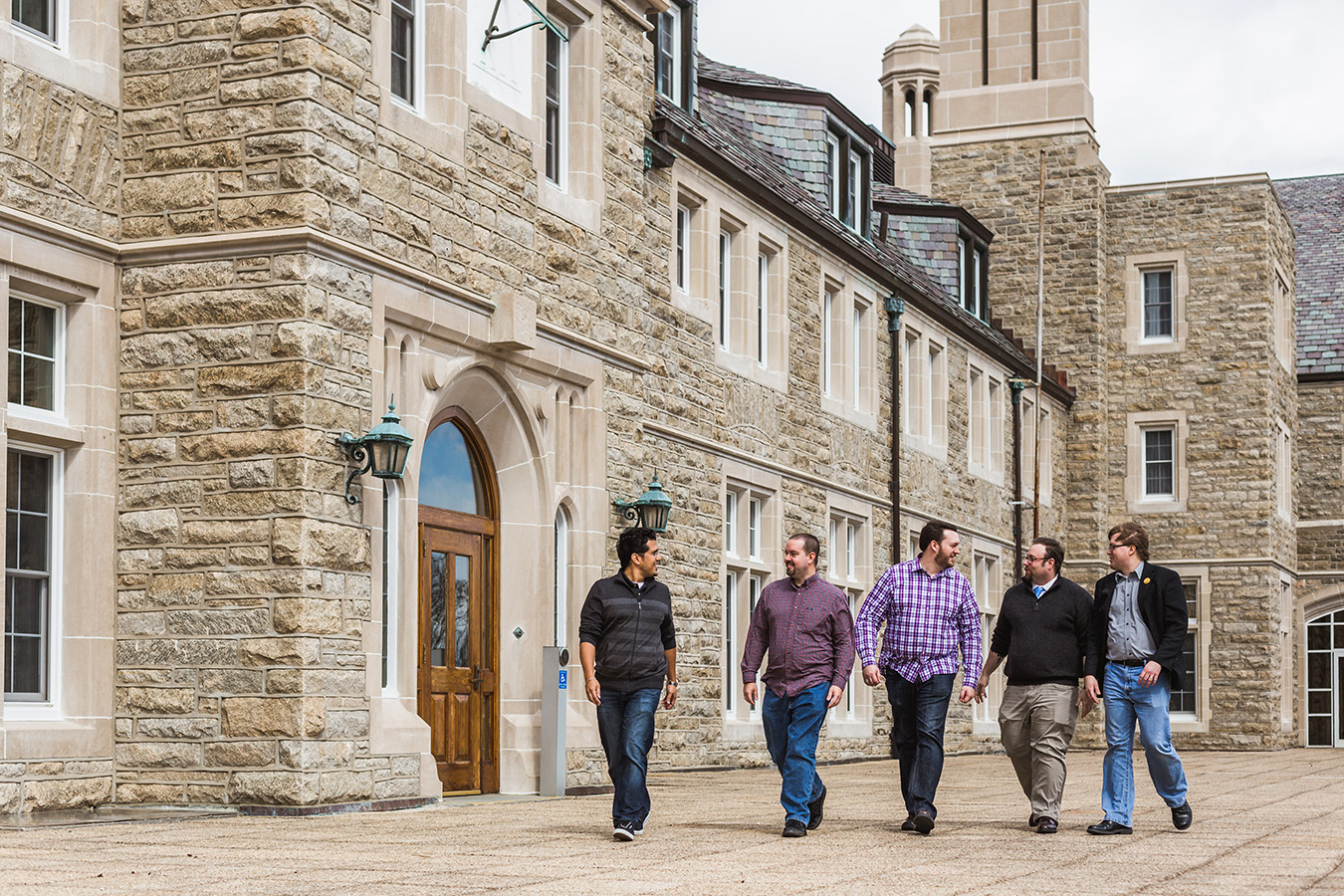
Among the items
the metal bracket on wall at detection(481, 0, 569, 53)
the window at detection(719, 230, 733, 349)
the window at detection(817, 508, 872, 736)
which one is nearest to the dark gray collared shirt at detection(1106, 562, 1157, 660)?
the metal bracket on wall at detection(481, 0, 569, 53)

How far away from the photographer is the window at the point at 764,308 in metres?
20.2

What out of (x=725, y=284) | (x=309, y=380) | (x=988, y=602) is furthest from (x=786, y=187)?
(x=309, y=380)

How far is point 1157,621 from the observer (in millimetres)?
10445

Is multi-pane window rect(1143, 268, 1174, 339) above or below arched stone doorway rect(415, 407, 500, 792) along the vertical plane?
above

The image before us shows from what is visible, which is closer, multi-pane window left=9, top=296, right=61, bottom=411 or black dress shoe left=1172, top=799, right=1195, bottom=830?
multi-pane window left=9, top=296, right=61, bottom=411

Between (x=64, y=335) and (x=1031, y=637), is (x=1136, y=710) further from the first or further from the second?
(x=64, y=335)

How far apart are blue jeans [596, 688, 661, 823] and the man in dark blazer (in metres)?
2.62

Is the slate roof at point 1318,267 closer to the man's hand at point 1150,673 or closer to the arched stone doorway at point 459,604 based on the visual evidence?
the arched stone doorway at point 459,604

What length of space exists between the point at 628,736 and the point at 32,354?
397 cm

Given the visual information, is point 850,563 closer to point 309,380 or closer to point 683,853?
point 309,380

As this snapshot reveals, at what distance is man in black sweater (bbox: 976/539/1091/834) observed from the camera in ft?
34.1

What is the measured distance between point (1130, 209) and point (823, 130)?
41.7 feet

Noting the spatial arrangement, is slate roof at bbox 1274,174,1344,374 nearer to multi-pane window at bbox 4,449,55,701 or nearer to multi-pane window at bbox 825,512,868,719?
multi-pane window at bbox 825,512,868,719

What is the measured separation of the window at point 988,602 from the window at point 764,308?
876 cm
